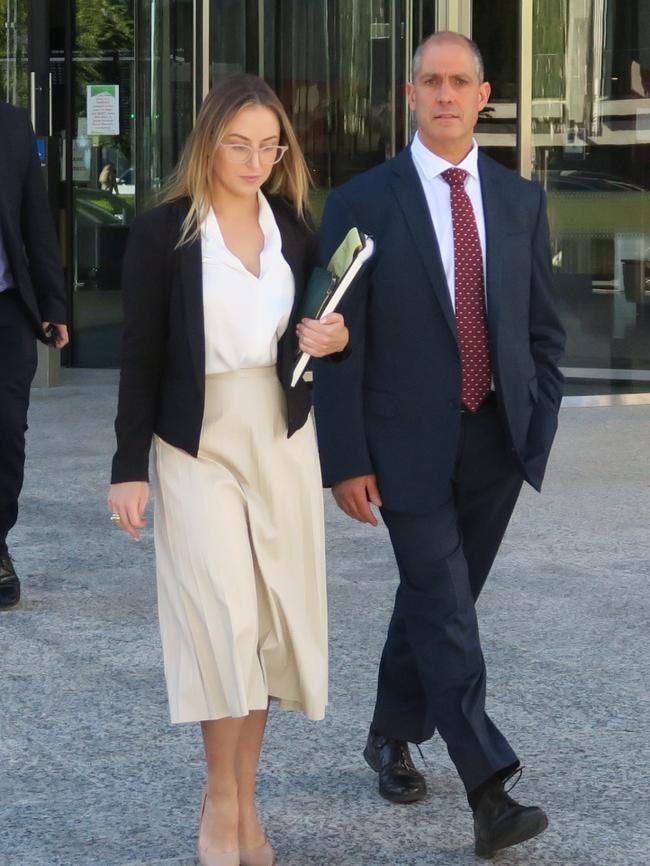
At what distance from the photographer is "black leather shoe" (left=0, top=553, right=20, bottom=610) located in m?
5.80

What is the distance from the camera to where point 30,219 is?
5.88 m

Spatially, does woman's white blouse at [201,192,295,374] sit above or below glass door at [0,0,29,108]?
below

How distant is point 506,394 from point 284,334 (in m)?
0.57

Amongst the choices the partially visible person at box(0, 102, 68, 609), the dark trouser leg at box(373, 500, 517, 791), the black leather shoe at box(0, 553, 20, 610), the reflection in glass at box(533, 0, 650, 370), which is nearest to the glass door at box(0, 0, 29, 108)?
the reflection in glass at box(533, 0, 650, 370)

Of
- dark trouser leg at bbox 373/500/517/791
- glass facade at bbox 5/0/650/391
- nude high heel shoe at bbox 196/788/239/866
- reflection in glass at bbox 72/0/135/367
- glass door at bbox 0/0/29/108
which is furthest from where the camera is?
reflection in glass at bbox 72/0/135/367

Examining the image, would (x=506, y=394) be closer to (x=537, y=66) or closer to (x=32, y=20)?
(x=537, y=66)

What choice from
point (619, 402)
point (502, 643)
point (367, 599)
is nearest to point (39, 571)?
point (367, 599)

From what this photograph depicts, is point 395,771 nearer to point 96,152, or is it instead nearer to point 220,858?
point 220,858

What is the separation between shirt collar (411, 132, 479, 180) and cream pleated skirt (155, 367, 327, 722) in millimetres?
661

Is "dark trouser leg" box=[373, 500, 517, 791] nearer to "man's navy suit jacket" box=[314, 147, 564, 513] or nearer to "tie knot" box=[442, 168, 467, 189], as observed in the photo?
"man's navy suit jacket" box=[314, 147, 564, 513]

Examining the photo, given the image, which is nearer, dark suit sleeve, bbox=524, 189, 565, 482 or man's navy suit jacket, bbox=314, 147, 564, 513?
man's navy suit jacket, bbox=314, 147, 564, 513

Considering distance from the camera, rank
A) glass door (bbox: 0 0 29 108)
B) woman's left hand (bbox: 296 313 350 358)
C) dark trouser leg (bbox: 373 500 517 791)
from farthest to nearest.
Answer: glass door (bbox: 0 0 29 108), dark trouser leg (bbox: 373 500 517 791), woman's left hand (bbox: 296 313 350 358)

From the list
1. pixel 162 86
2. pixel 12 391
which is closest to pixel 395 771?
pixel 12 391

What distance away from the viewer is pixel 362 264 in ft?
11.3
